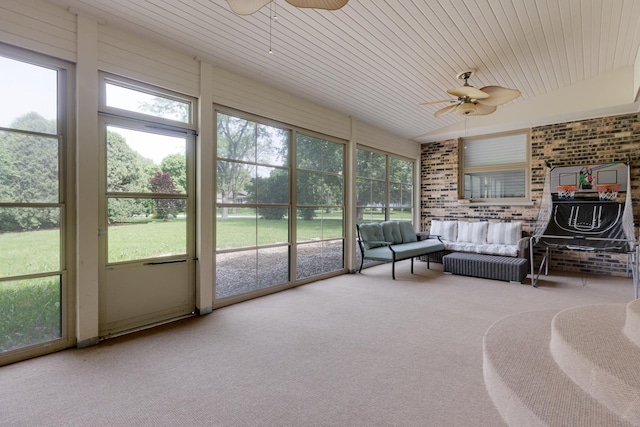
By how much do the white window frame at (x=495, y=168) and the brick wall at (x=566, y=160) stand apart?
10 cm

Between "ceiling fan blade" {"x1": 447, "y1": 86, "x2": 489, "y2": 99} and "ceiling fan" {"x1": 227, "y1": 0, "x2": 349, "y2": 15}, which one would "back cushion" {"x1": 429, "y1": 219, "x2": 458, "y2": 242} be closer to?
"ceiling fan blade" {"x1": 447, "y1": 86, "x2": 489, "y2": 99}

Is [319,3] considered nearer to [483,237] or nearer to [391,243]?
[391,243]

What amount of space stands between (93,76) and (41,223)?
4.51 ft

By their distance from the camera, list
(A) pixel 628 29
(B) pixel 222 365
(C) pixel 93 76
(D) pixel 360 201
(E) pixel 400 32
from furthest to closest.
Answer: (D) pixel 360 201 → (A) pixel 628 29 → (E) pixel 400 32 → (C) pixel 93 76 → (B) pixel 222 365

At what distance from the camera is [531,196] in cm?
681

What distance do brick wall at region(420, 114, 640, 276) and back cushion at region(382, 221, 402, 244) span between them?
5.45ft

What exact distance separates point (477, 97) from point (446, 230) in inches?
151

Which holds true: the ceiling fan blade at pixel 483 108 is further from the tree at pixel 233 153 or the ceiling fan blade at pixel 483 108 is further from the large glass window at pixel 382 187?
the tree at pixel 233 153

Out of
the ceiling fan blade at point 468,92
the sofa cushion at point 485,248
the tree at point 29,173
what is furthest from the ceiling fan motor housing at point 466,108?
the tree at point 29,173

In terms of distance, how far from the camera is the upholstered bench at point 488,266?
5.54 metres

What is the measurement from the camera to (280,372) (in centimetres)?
253

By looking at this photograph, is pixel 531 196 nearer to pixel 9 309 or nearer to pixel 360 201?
pixel 360 201

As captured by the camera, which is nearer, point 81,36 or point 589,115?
point 81,36

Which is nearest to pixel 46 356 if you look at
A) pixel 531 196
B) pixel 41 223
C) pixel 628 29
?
pixel 41 223
